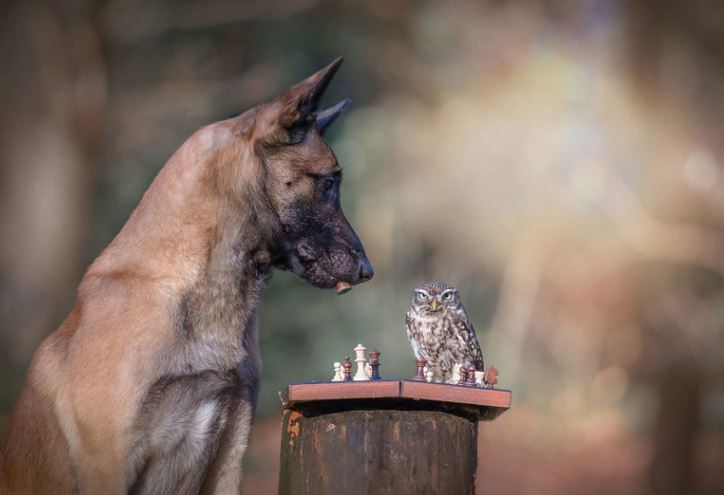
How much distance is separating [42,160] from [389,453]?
442 centimetres

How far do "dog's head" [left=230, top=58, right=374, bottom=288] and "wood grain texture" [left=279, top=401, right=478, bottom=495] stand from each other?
0.39 m

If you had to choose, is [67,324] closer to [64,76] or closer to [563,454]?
[64,76]

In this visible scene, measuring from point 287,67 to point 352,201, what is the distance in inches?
40.4

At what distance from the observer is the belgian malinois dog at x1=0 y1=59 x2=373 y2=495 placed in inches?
94.6

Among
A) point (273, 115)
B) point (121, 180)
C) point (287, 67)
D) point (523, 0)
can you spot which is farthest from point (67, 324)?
point (523, 0)

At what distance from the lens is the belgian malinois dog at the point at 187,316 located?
240cm

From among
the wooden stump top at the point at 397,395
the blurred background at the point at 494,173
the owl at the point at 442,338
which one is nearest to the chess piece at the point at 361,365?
the wooden stump top at the point at 397,395

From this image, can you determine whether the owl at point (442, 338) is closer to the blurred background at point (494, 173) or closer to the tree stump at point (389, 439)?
the tree stump at point (389, 439)

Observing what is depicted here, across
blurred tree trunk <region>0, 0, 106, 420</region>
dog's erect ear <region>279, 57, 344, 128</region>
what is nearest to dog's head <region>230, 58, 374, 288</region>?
dog's erect ear <region>279, 57, 344, 128</region>

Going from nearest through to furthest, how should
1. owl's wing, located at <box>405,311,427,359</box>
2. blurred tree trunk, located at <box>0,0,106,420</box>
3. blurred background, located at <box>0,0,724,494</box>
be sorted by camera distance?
owl's wing, located at <box>405,311,427,359</box>, blurred tree trunk, located at <box>0,0,106,420</box>, blurred background, located at <box>0,0,724,494</box>

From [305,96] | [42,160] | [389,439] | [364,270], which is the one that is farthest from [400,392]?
[42,160]

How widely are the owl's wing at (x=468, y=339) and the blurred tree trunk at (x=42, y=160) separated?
11.4ft

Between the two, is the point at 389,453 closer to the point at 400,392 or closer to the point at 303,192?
the point at 400,392

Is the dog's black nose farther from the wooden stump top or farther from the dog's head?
the wooden stump top
